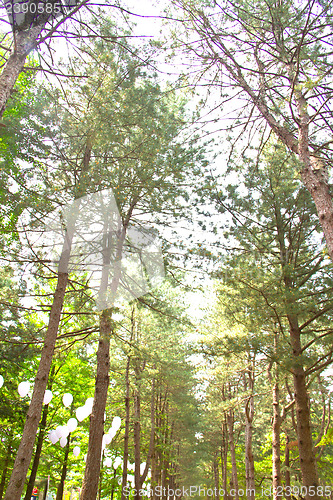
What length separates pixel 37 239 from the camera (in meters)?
6.94

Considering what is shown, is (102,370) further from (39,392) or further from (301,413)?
(301,413)

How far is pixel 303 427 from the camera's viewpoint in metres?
6.09

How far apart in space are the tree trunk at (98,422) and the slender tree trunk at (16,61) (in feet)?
13.5

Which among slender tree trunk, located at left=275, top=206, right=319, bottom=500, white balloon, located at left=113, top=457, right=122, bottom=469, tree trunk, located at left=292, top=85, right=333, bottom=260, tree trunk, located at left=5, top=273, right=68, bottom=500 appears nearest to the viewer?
tree trunk, located at left=292, top=85, right=333, bottom=260

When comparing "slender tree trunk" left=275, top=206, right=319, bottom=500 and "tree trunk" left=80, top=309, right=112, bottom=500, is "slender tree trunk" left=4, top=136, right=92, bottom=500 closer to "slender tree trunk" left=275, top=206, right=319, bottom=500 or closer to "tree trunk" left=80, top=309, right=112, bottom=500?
"tree trunk" left=80, top=309, right=112, bottom=500

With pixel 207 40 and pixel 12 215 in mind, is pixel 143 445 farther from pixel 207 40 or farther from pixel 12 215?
pixel 207 40

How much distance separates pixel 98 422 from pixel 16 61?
20.1 ft

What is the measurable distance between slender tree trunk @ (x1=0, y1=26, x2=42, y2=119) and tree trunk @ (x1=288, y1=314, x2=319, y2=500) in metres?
5.81

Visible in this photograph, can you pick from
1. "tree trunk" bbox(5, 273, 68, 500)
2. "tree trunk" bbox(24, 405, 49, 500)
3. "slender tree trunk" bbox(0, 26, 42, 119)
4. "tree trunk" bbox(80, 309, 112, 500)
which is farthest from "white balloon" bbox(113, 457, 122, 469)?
"slender tree trunk" bbox(0, 26, 42, 119)

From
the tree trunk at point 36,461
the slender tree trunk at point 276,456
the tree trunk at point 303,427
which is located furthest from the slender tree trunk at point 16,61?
the tree trunk at point 36,461

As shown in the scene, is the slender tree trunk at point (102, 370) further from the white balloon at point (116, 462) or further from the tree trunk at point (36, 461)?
the white balloon at point (116, 462)

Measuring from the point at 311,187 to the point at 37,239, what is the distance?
5495 mm

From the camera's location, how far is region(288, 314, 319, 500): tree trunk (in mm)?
5770

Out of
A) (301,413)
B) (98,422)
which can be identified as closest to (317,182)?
(301,413)
